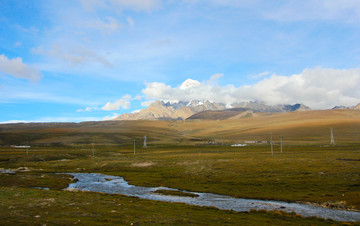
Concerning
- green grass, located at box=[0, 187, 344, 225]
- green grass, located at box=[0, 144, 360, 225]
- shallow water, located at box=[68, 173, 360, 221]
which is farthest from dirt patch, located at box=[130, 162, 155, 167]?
green grass, located at box=[0, 187, 344, 225]

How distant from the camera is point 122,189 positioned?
60250mm

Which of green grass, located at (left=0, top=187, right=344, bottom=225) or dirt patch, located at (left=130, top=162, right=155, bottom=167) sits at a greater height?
green grass, located at (left=0, top=187, right=344, bottom=225)

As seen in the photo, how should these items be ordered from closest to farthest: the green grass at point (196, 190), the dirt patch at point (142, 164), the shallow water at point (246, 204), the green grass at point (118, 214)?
the green grass at point (118, 214), the green grass at point (196, 190), the shallow water at point (246, 204), the dirt patch at point (142, 164)

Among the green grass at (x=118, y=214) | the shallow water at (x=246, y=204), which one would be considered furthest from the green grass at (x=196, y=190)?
the shallow water at (x=246, y=204)

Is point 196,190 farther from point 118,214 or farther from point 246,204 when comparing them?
point 118,214

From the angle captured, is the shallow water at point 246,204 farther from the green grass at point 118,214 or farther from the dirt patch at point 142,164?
the dirt patch at point 142,164

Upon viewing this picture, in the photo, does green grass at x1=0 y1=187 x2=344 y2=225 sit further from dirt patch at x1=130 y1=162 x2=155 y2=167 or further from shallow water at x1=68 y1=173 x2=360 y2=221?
dirt patch at x1=130 y1=162 x2=155 y2=167

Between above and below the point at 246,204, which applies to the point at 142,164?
above

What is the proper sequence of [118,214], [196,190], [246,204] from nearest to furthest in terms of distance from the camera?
1. [118,214]
2. [246,204]
3. [196,190]

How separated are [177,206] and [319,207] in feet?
69.2

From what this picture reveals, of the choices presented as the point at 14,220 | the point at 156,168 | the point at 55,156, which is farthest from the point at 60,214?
the point at 55,156

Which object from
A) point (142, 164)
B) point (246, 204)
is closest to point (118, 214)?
point (246, 204)

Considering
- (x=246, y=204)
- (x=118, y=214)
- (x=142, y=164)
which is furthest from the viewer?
(x=142, y=164)

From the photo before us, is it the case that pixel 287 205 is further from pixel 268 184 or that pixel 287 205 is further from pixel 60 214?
pixel 60 214
